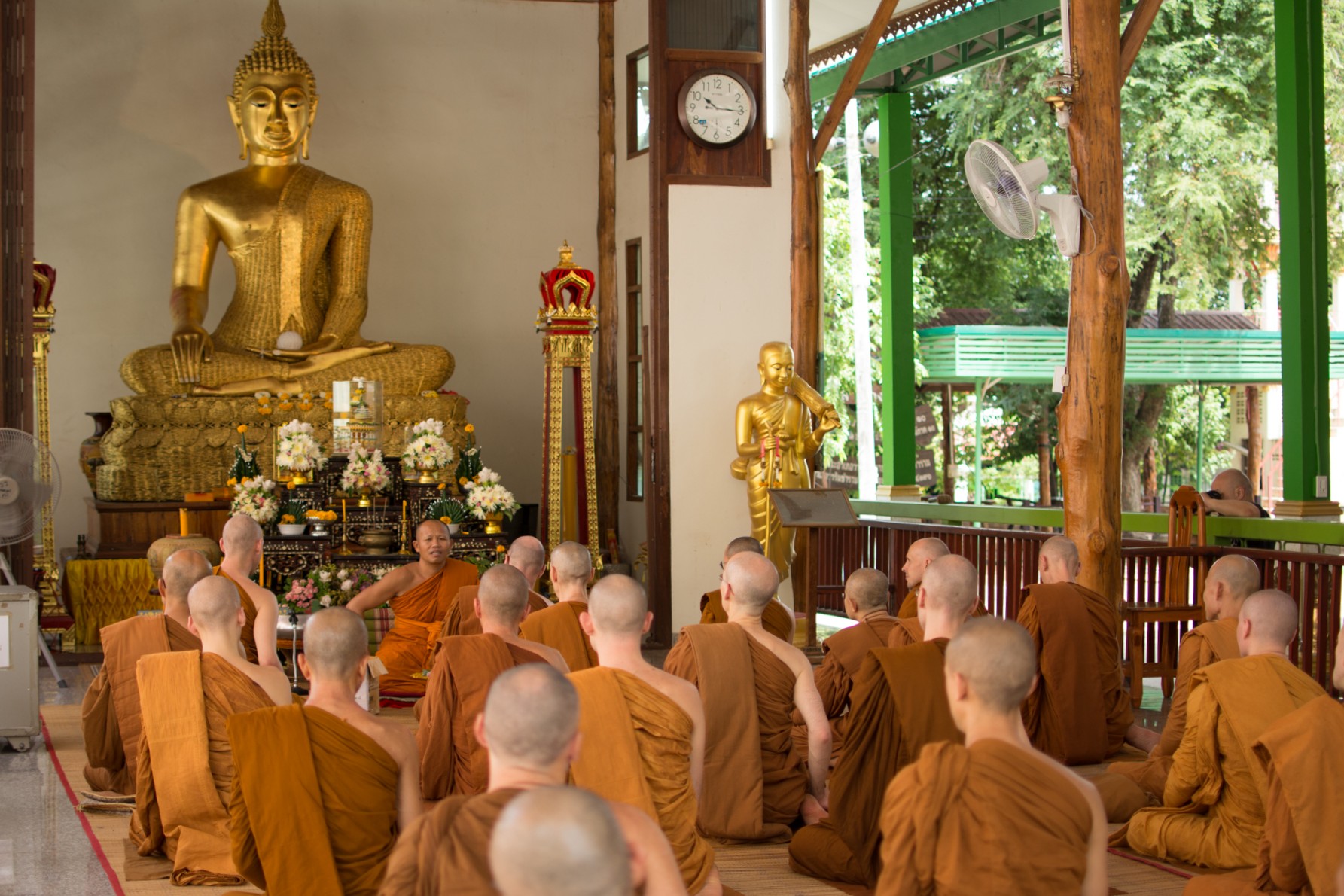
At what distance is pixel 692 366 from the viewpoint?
31.4ft

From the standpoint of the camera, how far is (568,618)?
541cm

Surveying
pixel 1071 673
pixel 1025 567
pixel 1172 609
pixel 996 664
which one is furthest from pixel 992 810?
pixel 1025 567

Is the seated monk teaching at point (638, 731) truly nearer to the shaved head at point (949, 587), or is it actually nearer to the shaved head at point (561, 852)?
the shaved head at point (949, 587)

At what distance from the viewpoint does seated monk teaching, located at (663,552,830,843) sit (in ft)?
15.0

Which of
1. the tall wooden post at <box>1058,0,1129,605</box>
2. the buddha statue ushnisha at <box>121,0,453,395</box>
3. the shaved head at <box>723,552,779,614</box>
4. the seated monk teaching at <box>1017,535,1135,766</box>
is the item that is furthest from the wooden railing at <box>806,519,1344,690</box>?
the buddha statue ushnisha at <box>121,0,453,395</box>

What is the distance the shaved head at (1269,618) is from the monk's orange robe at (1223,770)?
0.05 m

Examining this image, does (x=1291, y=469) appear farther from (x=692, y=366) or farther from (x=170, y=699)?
(x=170, y=699)

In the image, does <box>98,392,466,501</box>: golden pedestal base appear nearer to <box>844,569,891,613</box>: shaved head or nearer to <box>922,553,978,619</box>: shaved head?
<box>844,569,891,613</box>: shaved head

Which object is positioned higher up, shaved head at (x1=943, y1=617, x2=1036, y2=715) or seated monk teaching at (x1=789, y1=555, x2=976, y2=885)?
shaved head at (x1=943, y1=617, x2=1036, y2=715)

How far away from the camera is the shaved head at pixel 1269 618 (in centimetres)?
412

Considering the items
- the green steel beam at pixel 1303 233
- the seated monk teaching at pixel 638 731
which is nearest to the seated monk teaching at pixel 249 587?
the seated monk teaching at pixel 638 731

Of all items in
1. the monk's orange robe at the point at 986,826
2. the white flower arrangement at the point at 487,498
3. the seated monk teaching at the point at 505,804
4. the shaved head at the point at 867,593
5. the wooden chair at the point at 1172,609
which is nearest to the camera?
the seated monk teaching at the point at 505,804

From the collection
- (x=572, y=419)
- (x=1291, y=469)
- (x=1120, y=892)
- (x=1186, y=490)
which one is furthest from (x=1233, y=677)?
(x=572, y=419)

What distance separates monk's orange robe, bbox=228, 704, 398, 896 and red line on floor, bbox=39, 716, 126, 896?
1129 millimetres
